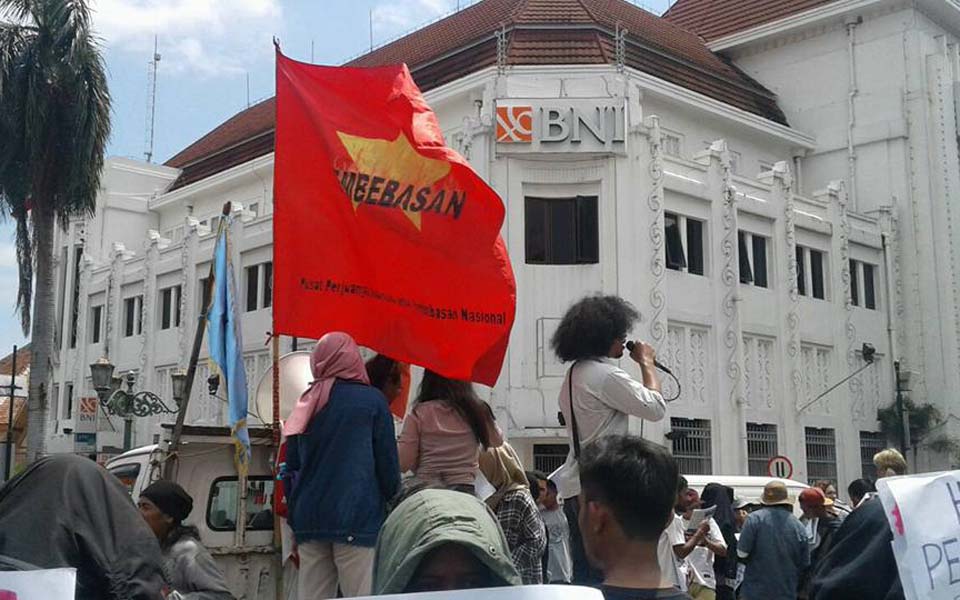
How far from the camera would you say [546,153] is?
2459 centimetres

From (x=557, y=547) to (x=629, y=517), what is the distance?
255 inches

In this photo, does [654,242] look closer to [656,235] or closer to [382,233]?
[656,235]

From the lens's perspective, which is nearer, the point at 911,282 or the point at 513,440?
the point at 513,440

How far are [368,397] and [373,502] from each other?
0.49 metres

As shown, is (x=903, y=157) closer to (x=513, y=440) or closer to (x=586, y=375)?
(x=513, y=440)

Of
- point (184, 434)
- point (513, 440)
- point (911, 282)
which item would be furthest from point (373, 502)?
point (911, 282)

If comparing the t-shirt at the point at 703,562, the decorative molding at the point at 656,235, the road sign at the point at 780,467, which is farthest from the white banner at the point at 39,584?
the decorative molding at the point at 656,235

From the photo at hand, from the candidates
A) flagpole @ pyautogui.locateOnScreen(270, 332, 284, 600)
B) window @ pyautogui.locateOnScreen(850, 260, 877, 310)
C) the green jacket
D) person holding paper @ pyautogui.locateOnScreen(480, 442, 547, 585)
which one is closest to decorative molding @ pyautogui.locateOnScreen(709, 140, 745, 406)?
window @ pyautogui.locateOnScreen(850, 260, 877, 310)

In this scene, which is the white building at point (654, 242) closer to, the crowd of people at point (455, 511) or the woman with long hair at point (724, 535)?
the woman with long hair at point (724, 535)

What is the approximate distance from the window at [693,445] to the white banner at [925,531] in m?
21.8

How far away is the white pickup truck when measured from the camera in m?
7.98

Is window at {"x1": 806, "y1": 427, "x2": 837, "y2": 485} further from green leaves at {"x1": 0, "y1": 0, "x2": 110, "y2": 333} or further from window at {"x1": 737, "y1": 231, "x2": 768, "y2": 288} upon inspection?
green leaves at {"x1": 0, "y1": 0, "x2": 110, "y2": 333}

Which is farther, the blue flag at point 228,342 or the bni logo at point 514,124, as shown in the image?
the bni logo at point 514,124

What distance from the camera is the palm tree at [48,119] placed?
23516 mm
